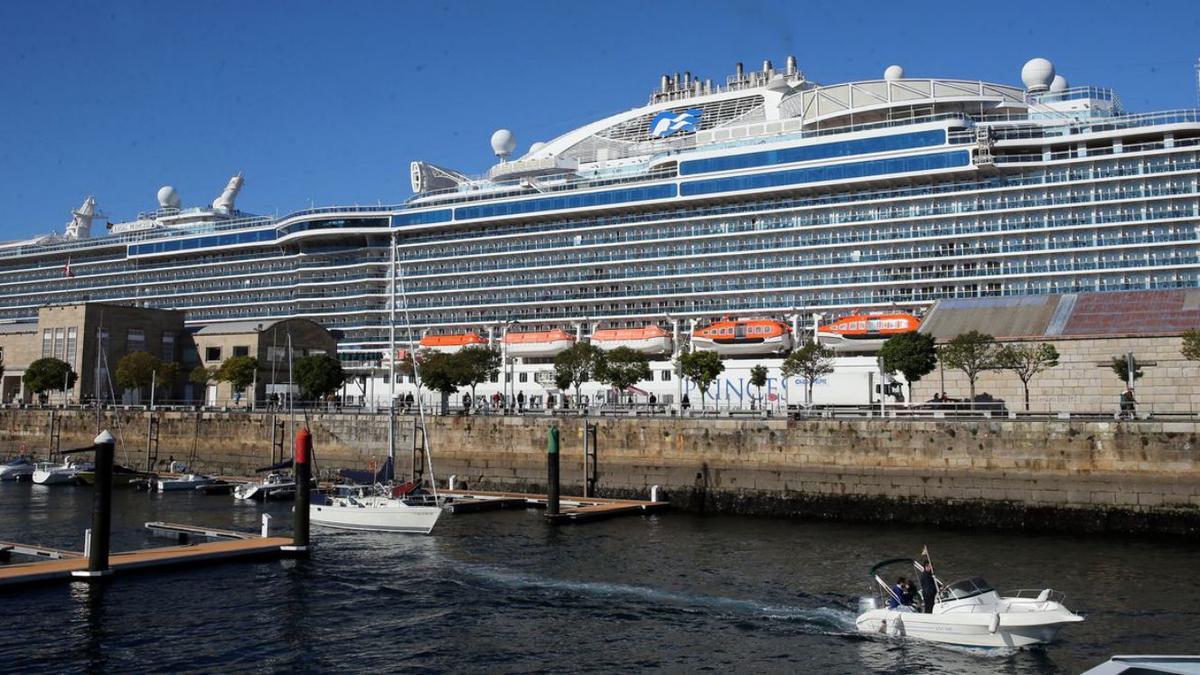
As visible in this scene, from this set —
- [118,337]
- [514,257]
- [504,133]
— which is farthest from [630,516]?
[118,337]

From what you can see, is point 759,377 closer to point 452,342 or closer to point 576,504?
point 576,504

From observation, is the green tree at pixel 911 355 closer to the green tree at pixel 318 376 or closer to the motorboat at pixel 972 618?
the motorboat at pixel 972 618

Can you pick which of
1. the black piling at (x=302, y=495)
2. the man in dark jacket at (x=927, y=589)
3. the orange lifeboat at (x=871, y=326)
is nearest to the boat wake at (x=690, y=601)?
the man in dark jacket at (x=927, y=589)

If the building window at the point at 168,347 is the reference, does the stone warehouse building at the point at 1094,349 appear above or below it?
below

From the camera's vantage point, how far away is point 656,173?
249 ft

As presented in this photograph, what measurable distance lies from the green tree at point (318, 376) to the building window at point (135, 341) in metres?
22.9

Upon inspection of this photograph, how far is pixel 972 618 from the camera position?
22953 millimetres

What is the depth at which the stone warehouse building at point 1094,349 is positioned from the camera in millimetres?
48656

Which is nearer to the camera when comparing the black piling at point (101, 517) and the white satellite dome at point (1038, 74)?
the black piling at point (101, 517)

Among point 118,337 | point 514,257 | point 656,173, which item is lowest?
point 118,337

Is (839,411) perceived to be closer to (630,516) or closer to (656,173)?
(630,516)

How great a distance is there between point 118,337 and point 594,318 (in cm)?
4185

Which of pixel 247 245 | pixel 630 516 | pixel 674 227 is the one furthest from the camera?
pixel 247 245

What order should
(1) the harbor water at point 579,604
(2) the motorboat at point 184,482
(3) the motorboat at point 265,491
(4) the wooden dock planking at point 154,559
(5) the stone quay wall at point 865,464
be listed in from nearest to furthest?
(1) the harbor water at point 579,604, (4) the wooden dock planking at point 154,559, (5) the stone quay wall at point 865,464, (3) the motorboat at point 265,491, (2) the motorboat at point 184,482
